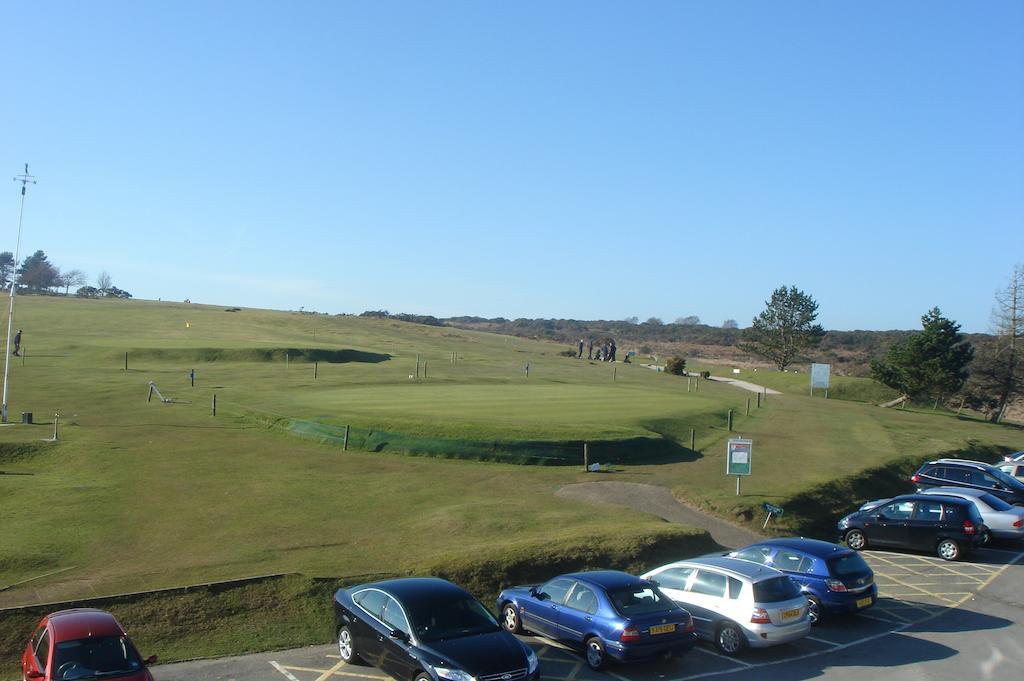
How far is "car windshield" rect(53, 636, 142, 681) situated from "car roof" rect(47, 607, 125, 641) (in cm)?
9

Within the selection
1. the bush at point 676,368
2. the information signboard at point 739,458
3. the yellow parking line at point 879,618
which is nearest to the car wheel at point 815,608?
the yellow parking line at point 879,618

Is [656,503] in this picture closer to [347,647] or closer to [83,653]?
[347,647]

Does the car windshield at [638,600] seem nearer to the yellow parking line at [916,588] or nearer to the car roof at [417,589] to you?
the car roof at [417,589]

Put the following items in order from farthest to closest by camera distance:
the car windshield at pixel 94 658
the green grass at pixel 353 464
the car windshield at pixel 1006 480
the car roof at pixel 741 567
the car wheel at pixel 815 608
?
1. the car windshield at pixel 1006 480
2. the green grass at pixel 353 464
3. the car wheel at pixel 815 608
4. the car roof at pixel 741 567
5. the car windshield at pixel 94 658

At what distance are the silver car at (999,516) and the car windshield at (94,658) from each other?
22657mm

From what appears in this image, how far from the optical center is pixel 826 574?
55.0 feet

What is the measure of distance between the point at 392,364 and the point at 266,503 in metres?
49.0

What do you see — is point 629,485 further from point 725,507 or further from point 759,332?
point 759,332

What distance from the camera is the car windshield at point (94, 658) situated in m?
11.0

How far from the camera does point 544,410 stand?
144 ft

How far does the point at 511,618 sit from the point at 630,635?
3.21 m

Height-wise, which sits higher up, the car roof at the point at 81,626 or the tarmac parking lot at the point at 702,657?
the car roof at the point at 81,626

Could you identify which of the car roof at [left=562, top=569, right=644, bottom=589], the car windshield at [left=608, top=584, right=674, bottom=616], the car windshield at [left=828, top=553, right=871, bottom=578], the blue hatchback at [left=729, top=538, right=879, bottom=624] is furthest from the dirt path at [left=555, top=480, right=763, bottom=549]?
the car windshield at [left=608, top=584, right=674, bottom=616]

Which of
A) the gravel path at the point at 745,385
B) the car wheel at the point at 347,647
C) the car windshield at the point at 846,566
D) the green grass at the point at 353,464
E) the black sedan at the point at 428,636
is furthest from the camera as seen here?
the gravel path at the point at 745,385
